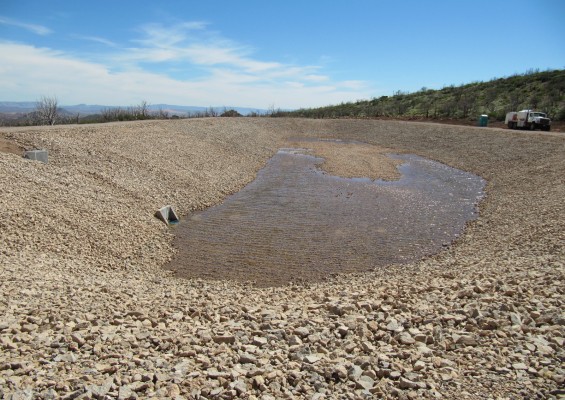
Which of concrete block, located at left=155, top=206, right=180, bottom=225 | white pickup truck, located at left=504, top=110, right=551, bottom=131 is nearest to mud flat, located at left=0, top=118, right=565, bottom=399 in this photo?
concrete block, located at left=155, top=206, right=180, bottom=225

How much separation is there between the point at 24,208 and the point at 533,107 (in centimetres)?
4590

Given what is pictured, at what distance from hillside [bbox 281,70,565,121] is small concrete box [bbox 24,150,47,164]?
39956mm

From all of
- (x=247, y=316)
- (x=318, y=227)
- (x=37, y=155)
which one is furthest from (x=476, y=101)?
(x=247, y=316)

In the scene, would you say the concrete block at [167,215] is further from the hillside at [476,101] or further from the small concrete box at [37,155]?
the hillside at [476,101]

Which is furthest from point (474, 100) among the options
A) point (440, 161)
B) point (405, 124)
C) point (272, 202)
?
point (272, 202)

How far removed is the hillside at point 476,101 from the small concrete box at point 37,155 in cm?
3996

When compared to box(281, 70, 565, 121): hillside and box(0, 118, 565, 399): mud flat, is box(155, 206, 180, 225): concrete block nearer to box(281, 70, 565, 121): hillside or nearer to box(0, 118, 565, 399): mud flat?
box(0, 118, 565, 399): mud flat

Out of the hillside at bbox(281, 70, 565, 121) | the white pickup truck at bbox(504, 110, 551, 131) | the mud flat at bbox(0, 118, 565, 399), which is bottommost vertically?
the mud flat at bbox(0, 118, 565, 399)

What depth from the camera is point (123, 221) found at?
11406 mm

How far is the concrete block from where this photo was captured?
12820 millimetres

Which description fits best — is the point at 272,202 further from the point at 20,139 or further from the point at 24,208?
the point at 20,139

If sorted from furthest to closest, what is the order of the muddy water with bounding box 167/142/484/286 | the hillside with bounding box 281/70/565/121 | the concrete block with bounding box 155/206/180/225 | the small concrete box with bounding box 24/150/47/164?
1. the hillside with bounding box 281/70/565/121
2. the small concrete box with bounding box 24/150/47/164
3. the concrete block with bounding box 155/206/180/225
4. the muddy water with bounding box 167/142/484/286

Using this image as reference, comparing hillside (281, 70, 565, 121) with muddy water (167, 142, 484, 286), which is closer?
muddy water (167, 142, 484, 286)

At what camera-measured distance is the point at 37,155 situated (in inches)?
549
